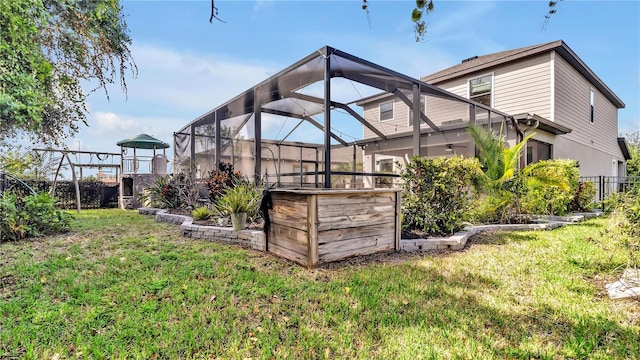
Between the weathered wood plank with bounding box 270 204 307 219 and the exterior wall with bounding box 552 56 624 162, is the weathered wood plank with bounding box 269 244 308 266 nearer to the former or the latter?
the weathered wood plank with bounding box 270 204 307 219

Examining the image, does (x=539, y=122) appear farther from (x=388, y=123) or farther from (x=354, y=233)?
(x=354, y=233)

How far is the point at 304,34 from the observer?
474cm

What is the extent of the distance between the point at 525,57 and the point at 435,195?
8.33 m

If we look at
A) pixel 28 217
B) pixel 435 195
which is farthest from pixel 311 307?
pixel 28 217

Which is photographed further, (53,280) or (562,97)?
(562,97)

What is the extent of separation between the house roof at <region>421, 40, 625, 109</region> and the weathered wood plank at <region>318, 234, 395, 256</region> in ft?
31.2

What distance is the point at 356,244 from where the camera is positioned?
3.92 m

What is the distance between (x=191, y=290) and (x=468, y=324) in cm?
248

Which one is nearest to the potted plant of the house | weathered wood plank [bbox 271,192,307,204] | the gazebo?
weathered wood plank [bbox 271,192,307,204]

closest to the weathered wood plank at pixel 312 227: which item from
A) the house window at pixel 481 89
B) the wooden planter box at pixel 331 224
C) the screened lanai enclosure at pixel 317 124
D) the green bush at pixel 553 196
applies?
the wooden planter box at pixel 331 224

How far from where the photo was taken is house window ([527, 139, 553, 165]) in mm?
Result: 9805

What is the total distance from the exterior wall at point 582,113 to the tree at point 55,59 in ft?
40.8

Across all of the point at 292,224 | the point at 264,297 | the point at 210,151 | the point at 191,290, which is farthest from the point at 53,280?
the point at 210,151

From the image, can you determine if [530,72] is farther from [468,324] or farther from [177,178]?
[177,178]
